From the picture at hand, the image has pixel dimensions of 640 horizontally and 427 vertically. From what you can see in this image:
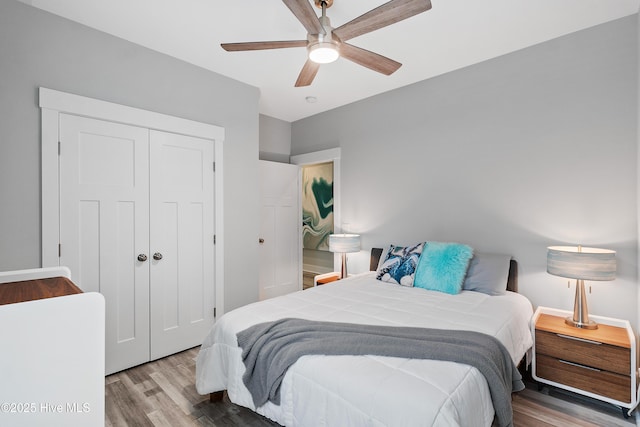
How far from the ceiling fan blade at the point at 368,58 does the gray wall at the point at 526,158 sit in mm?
1223

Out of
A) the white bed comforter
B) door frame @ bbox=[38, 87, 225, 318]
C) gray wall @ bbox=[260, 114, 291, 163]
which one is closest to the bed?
the white bed comforter

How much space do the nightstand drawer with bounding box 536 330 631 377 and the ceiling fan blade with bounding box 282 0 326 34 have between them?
247 cm

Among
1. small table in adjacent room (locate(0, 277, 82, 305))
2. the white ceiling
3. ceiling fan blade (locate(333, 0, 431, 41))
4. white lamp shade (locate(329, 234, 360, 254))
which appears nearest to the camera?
small table in adjacent room (locate(0, 277, 82, 305))

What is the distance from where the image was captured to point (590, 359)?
6.68ft

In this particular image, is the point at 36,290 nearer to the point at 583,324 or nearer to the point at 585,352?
the point at 585,352

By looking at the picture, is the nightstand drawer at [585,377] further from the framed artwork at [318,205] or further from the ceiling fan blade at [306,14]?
the framed artwork at [318,205]

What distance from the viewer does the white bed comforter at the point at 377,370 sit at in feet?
4.02

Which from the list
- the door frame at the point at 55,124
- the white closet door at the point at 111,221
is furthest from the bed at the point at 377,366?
the door frame at the point at 55,124

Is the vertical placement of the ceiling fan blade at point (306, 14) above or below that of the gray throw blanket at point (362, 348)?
above

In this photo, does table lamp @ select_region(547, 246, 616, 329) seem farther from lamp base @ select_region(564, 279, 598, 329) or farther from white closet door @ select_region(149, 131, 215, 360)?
white closet door @ select_region(149, 131, 215, 360)

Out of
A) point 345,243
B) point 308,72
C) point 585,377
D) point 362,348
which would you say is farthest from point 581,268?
point 308,72

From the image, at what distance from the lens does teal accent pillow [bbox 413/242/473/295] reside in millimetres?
2592

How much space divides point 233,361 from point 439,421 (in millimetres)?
1175

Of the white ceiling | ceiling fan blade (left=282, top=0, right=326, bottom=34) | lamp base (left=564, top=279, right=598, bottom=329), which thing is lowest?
lamp base (left=564, top=279, right=598, bottom=329)
